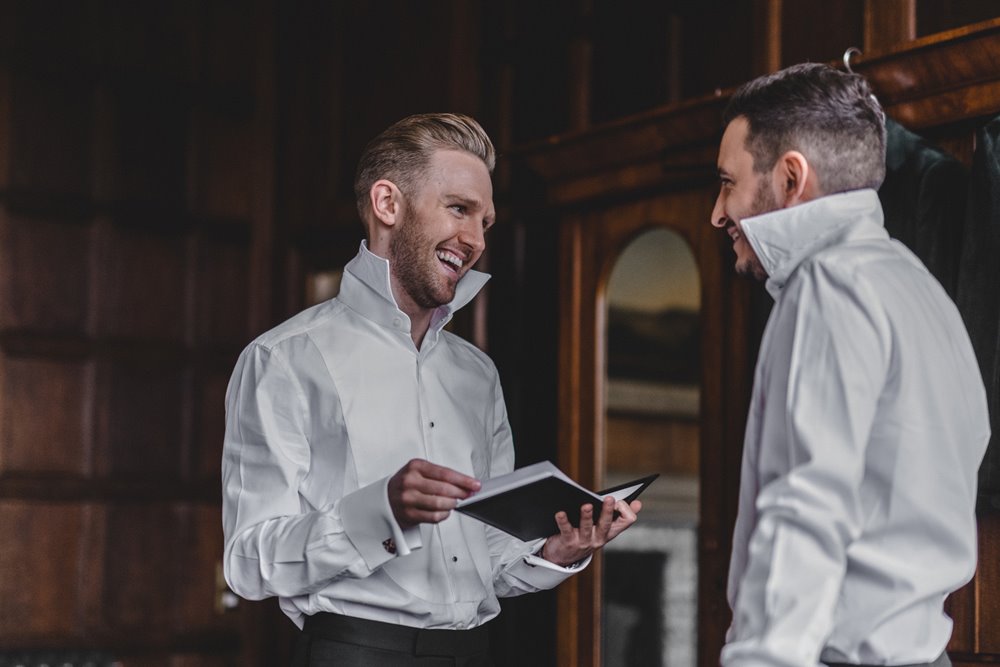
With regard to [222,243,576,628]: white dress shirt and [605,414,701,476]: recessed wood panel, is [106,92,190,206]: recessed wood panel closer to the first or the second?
[222,243,576,628]: white dress shirt

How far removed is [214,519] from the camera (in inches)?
183

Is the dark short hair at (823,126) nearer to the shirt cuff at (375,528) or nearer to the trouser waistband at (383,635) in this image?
the shirt cuff at (375,528)

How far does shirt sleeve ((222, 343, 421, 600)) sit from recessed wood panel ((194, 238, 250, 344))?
7.95 feet

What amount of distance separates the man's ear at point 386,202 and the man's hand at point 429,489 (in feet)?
2.15

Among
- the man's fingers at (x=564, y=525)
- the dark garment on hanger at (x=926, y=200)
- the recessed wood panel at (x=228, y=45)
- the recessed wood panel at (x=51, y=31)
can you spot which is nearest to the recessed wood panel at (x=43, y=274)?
the recessed wood panel at (x=51, y=31)

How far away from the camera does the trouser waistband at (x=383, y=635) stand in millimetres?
2254

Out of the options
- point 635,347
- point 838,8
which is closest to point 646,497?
point 635,347

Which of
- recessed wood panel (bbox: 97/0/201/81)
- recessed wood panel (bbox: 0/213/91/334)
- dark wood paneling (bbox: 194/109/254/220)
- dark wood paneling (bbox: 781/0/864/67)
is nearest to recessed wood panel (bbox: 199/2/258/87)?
recessed wood panel (bbox: 97/0/201/81)

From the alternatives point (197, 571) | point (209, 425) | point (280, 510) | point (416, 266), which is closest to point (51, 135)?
point (209, 425)

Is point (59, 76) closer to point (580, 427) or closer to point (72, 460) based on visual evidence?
point (72, 460)

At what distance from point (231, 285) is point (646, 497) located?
11.0ft

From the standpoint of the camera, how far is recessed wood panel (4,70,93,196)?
14.4 feet

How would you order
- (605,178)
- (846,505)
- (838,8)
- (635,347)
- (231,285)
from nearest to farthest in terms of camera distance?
1. (846,505)
2. (838,8)
3. (605,178)
4. (231,285)
5. (635,347)

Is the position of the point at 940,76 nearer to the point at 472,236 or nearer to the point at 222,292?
the point at 472,236
